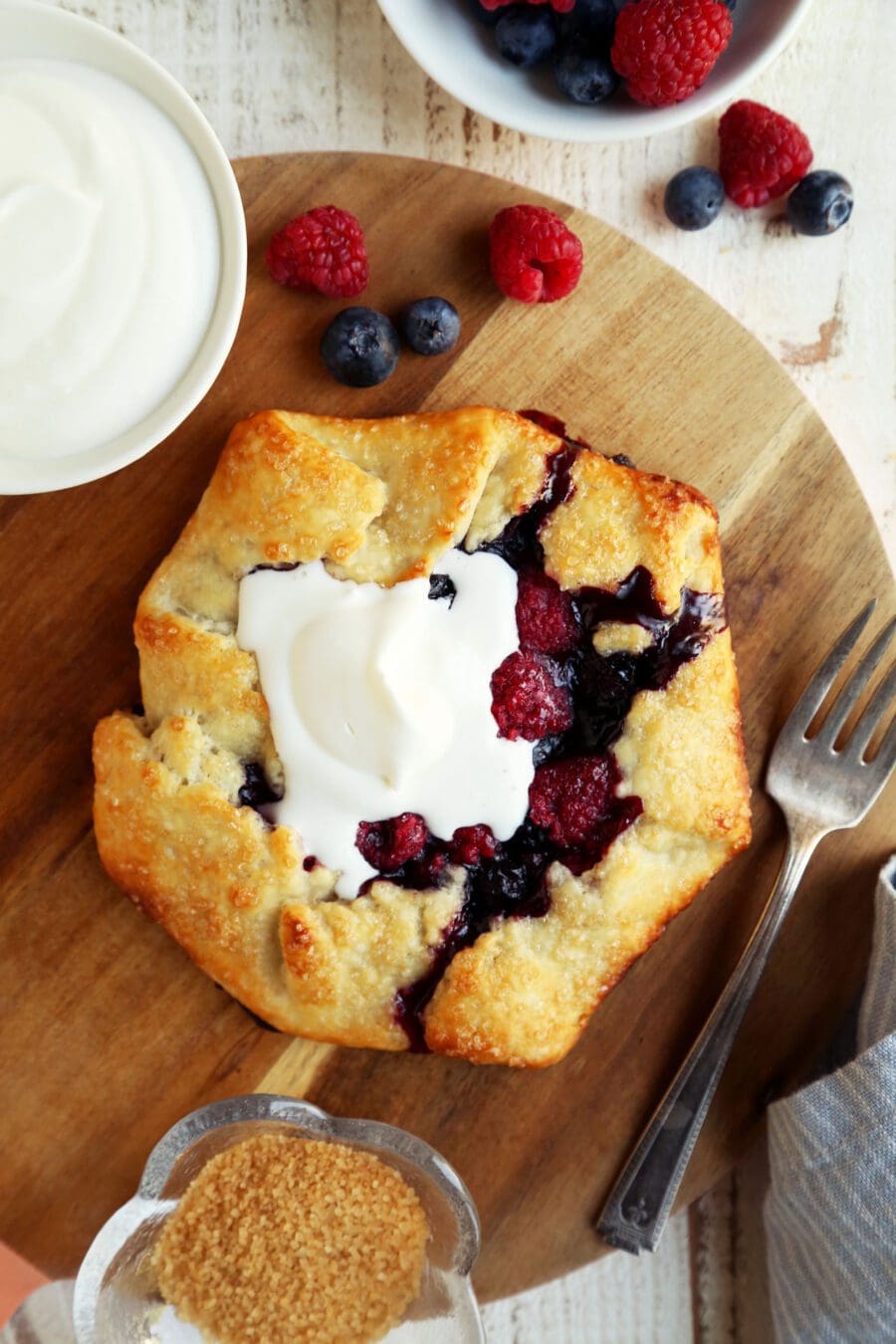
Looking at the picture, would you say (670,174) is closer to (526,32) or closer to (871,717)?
(526,32)

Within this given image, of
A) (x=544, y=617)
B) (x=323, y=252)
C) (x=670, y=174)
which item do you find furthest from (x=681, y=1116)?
(x=670, y=174)

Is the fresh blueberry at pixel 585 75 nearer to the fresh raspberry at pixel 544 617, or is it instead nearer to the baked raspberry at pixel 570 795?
the fresh raspberry at pixel 544 617

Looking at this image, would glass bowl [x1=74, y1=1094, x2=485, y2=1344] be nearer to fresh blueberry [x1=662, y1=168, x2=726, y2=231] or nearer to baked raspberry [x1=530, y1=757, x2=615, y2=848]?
baked raspberry [x1=530, y1=757, x2=615, y2=848]

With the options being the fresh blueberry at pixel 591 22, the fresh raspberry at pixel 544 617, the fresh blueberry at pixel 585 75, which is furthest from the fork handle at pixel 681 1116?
the fresh blueberry at pixel 591 22

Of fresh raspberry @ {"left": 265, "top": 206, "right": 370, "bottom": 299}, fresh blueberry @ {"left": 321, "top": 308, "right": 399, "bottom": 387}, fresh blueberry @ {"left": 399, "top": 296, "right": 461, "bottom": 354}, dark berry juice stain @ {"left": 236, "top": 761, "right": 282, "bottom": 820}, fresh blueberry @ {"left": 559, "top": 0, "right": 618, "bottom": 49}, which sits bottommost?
dark berry juice stain @ {"left": 236, "top": 761, "right": 282, "bottom": 820}

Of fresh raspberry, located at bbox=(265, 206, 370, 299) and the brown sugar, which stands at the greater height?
fresh raspberry, located at bbox=(265, 206, 370, 299)

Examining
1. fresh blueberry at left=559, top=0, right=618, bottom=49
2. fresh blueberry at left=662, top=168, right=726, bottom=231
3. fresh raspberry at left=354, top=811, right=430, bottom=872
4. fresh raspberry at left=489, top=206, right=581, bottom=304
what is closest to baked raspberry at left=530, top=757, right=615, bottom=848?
fresh raspberry at left=354, top=811, right=430, bottom=872
